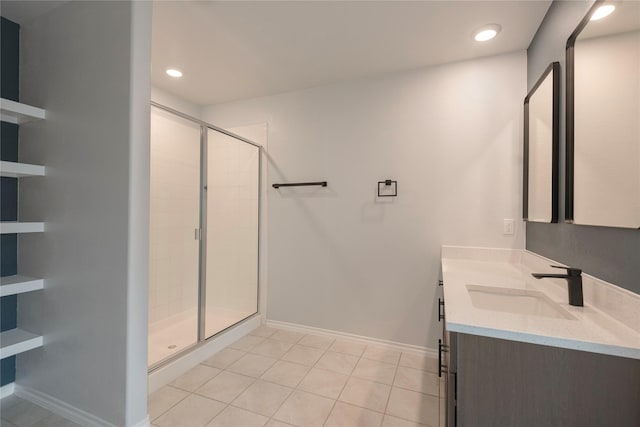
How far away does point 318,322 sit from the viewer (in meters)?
2.75

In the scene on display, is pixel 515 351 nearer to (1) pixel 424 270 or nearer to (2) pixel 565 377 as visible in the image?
(2) pixel 565 377

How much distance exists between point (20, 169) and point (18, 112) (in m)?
0.31

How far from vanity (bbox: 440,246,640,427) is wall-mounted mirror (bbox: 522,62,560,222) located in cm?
62

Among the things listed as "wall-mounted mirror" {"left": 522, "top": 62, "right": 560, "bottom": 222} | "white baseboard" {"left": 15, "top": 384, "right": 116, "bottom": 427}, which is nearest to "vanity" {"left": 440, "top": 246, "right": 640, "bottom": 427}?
"wall-mounted mirror" {"left": 522, "top": 62, "right": 560, "bottom": 222}

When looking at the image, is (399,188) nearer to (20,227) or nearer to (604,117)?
(604,117)

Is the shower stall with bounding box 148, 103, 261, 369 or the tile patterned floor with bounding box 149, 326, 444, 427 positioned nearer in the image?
the tile patterned floor with bounding box 149, 326, 444, 427

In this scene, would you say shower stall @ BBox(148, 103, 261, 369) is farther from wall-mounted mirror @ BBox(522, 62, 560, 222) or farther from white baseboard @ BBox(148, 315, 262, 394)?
wall-mounted mirror @ BBox(522, 62, 560, 222)

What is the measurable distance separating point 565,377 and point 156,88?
352 centimetres

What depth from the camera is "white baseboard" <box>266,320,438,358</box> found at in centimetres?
237

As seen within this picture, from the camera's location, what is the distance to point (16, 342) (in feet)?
5.29

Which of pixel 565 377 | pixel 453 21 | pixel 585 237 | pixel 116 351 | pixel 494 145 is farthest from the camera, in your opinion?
pixel 494 145

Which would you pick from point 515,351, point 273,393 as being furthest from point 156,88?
point 515,351

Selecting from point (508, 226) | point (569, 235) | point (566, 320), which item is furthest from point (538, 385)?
point (508, 226)

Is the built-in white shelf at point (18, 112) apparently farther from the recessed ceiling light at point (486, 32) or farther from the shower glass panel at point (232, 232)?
the recessed ceiling light at point (486, 32)
